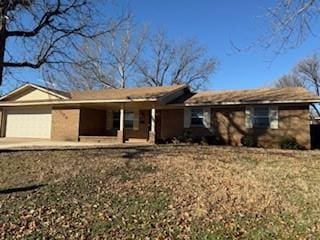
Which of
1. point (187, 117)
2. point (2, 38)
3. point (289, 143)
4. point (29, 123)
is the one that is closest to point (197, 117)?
point (187, 117)

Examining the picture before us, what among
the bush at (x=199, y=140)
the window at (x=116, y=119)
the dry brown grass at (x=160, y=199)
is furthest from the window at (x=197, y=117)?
the dry brown grass at (x=160, y=199)

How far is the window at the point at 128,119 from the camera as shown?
2547cm

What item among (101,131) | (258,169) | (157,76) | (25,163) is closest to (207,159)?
(258,169)

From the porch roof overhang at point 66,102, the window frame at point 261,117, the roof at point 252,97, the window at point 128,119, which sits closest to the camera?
the roof at point 252,97

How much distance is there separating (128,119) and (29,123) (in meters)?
7.86

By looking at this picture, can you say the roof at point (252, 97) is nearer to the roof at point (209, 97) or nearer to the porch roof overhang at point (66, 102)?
the roof at point (209, 97)

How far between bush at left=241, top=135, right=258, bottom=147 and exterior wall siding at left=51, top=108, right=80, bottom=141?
10.9 m

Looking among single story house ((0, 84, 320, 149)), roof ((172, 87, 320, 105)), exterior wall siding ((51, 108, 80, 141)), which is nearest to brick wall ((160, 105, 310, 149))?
single story house ((0, 84, 320, 149))

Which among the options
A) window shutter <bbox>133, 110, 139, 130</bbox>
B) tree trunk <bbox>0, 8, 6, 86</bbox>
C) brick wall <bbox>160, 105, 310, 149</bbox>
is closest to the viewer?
tree trunk <bbox>0, 8, 6, 86</bbox>

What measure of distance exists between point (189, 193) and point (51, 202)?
10.1 ft

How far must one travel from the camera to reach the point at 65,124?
25.2m

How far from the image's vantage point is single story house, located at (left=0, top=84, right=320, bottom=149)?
20.0 m

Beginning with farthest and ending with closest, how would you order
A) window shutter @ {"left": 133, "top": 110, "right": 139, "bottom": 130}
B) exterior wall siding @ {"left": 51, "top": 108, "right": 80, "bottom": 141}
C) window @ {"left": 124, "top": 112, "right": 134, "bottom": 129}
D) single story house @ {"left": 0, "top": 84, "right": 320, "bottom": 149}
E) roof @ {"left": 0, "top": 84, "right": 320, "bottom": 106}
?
window @ {"left": 124, "top": 112, "right": 134, "bottom": 129} → window shutter @ {"left": 133, "top": 110, "right": 139, "bottom": 130} → exterior wall siding @ {"left": 51, "top": 108, "right": 80, "bottom": 141} → single story house @ {"left": 0, "top": 84, "right": 320, "bottom": 149} → roof @ {"left": 0, "top": 84, "right": 320, "bottom": 106}

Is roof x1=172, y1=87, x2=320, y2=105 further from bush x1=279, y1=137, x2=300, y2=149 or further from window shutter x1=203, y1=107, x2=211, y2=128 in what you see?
bush x1=279, y1=137, x2=300, y2=149
